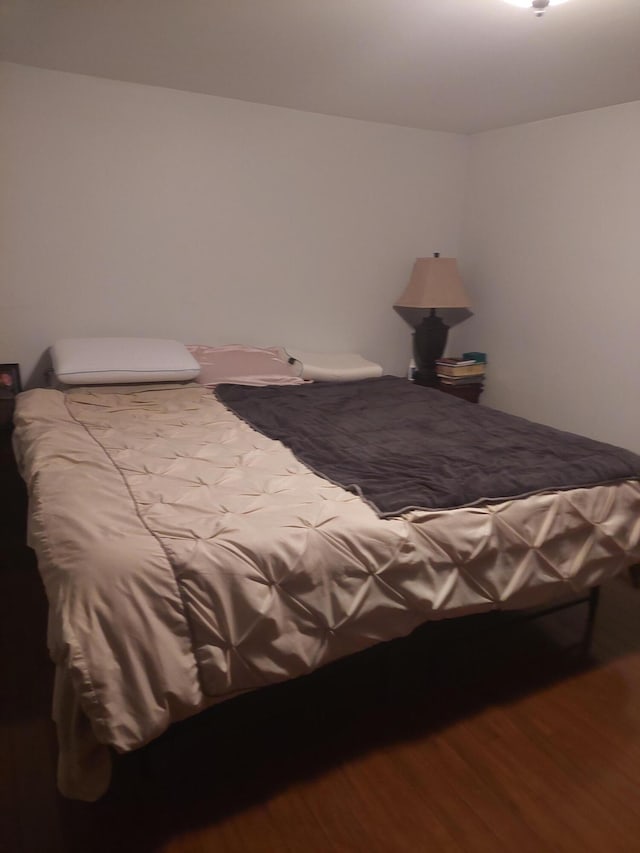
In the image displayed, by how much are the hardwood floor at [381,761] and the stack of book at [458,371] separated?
1.89m

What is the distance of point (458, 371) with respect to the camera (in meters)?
3.76

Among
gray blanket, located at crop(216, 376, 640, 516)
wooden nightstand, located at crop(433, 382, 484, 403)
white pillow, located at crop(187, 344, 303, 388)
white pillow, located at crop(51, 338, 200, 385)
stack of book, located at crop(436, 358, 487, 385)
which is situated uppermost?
white pillow, located at crop(51, 338, 200, 385)

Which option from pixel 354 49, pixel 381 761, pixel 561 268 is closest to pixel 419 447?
pixel 381 761

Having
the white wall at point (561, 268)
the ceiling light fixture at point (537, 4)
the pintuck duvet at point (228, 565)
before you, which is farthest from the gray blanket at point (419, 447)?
the ceiling light fixture at point (537, 4)

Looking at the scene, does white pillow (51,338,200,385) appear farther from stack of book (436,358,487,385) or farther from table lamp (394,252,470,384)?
stack of book (436,358,487,385)

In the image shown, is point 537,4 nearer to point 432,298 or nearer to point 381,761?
point 432,298

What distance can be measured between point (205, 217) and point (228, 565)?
94.8 inches

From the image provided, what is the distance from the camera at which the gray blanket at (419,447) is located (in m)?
1.83

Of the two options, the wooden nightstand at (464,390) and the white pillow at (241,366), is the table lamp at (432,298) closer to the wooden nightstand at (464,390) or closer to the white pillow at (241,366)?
the wooden nightstand at (464,390)

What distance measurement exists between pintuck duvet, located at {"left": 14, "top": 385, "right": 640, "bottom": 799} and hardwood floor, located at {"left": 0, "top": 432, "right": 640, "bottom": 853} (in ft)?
0.83

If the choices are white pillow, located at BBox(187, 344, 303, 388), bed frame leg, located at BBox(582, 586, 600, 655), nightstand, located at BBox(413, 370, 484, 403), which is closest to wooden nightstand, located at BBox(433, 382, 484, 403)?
nightstand, located at BBox(413, 370, 484, 403)

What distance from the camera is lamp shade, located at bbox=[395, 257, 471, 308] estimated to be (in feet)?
11.8

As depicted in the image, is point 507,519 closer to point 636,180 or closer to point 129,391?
point 129,391

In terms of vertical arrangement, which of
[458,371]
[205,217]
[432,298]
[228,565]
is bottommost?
[458,371]
